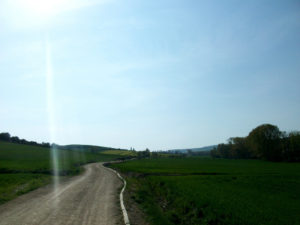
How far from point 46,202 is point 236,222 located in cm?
1178

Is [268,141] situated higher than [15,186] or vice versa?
[268,141]

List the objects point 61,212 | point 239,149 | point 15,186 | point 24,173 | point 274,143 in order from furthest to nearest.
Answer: point 239,149, point 274,143, point 24,173, point 15,186, point 61,212

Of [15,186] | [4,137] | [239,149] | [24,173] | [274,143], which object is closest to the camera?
[15,186]

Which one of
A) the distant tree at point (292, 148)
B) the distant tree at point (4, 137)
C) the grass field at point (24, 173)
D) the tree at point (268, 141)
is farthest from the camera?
the distant tree at point (4, 137)

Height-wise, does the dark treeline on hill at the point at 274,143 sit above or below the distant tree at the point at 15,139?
below

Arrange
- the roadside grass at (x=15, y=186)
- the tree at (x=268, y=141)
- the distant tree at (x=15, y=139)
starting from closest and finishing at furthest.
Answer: the roadside grass at (x=15, y=186) → the tree at (x=268, y=141) → the distant tree at (x=15, y=139)

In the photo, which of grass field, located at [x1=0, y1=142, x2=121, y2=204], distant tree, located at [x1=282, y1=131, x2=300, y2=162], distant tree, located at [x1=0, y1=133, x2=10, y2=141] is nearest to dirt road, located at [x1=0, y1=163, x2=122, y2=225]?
grass field, located at [x1=0, y1=142, x2=121, y2=204]

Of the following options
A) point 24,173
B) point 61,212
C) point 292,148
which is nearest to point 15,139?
point 24,173

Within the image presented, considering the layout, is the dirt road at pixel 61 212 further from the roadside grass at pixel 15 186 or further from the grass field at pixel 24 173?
the grass field at pixel 24 173

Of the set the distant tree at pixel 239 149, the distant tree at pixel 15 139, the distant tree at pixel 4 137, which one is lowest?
the distant tree at pixel 239 149

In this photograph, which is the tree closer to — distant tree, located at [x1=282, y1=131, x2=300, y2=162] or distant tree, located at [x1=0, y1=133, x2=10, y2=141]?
distant tree, located at [x1=282, y1=131, x2=300, y2=162]

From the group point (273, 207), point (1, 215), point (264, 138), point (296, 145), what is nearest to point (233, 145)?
point (264, 138)

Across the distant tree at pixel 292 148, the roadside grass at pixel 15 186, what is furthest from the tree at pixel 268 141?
the roadside grass at pixel 15 186

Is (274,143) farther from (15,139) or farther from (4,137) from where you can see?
(4,137)
